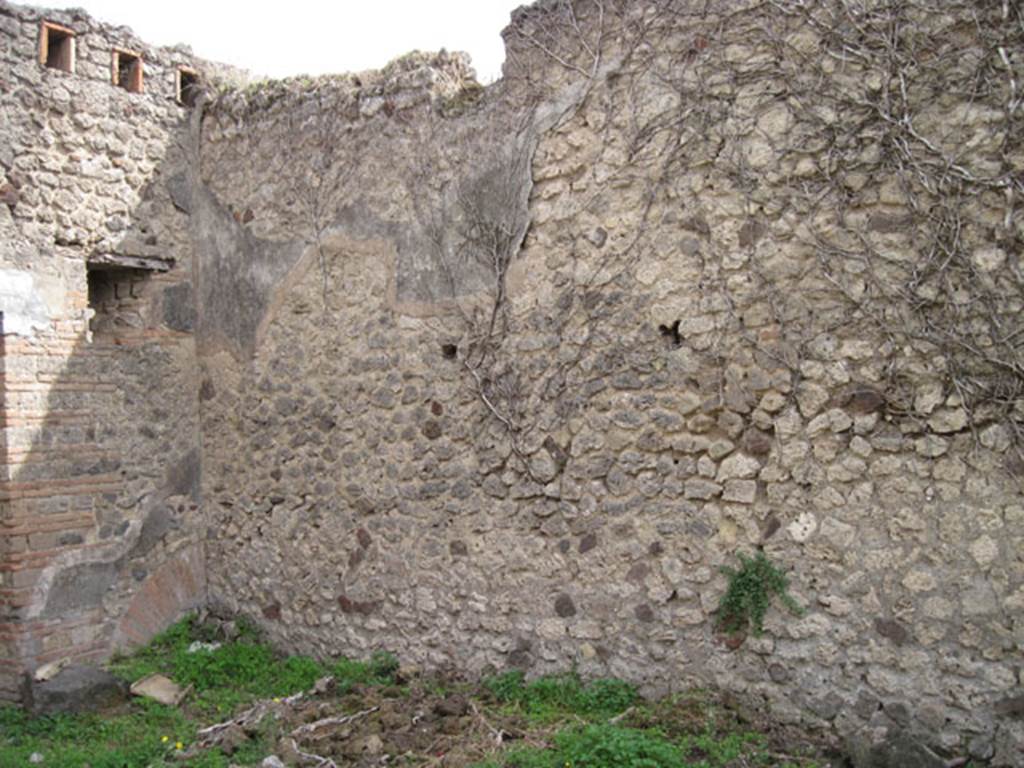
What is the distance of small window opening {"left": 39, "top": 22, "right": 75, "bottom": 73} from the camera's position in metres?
6.22

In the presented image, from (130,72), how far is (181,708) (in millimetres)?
4302

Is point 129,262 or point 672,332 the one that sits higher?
point 129,262

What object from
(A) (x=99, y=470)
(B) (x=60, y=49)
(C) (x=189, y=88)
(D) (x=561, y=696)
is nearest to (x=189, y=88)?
(C) (x=189, y=88)

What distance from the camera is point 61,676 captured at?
5785 millimetres

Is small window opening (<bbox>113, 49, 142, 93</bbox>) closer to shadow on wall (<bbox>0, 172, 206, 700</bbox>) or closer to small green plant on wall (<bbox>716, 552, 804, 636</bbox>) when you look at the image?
shadow on wall (<bbox>0, 172, 206, 700</bbox>)

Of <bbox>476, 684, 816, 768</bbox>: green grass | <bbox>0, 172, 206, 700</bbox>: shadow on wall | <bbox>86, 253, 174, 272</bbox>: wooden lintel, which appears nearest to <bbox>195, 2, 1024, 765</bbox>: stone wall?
<bbox>476, 684, 816, 768</bbox>: green grass

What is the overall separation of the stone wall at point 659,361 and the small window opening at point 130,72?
0.79 meters

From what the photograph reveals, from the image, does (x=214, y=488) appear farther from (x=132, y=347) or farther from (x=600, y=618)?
(x=600, y=618)

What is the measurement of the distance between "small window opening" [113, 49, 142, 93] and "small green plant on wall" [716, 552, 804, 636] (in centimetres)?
517

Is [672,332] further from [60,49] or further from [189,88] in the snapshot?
[60,49]

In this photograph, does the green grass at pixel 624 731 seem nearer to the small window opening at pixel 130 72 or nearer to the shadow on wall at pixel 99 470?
the shadow on wall at pixel 99 470

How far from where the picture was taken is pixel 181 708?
565 centimetres

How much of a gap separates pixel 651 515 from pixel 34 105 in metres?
4.63

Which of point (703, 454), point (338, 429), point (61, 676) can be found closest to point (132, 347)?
point (338, 429)
